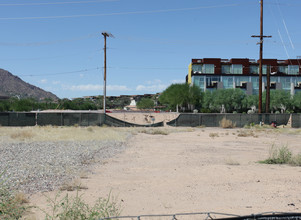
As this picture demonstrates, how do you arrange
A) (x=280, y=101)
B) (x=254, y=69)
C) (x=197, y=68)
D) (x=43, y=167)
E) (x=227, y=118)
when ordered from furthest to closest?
1. (x=254, y=69)
2. (x=197, y=68)
3. (x=280, y=101)
4. (x=227, y=118)
5. (x=43, y=167)

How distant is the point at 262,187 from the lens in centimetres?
1008

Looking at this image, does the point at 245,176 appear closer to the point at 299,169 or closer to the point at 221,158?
the point at 299,169

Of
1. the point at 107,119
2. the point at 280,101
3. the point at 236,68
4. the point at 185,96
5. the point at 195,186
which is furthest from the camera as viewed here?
the point at 236,68

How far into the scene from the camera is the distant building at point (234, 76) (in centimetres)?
10431

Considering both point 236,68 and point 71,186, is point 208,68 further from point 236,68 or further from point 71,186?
point 71,186

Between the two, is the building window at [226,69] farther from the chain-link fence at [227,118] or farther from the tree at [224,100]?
the chain-link fence at [227,118]

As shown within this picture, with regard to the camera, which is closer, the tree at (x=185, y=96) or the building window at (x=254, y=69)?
the tree at (x=185, y=96)

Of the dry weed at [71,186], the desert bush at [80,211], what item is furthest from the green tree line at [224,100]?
the desert bush at [80,211]

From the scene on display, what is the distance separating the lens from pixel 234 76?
344 ft

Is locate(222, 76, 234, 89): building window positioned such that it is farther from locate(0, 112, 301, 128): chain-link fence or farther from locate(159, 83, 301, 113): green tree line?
locate(0, 112, 301, 128): chain-link fence

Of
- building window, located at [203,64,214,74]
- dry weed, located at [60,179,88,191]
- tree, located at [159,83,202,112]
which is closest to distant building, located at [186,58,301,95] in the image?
building window, located at [203,64,214,74]

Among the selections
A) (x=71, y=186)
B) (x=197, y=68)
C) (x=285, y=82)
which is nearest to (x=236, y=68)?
(x=197, y=68)

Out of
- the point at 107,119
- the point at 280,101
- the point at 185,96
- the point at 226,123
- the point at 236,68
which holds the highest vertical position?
the point at 236,68

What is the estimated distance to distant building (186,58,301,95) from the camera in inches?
4107
